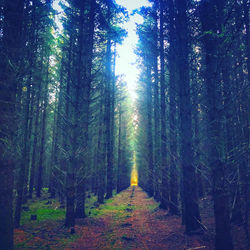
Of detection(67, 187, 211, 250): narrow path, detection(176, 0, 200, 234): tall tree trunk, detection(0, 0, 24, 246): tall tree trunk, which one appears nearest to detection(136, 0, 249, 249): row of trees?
detection(176, 0, 200, 234): tall tree trunk

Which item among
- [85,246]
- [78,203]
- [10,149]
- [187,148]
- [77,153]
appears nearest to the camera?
[10,149]

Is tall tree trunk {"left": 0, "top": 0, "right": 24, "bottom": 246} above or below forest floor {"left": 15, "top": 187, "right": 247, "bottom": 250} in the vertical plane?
above

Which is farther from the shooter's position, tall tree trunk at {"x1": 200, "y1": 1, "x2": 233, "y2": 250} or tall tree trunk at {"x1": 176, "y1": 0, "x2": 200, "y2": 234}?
tall tree trunk at {"x1": 176, "y1": 0, "x2": 200, "y2": 234}

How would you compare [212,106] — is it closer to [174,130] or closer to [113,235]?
[174,130]

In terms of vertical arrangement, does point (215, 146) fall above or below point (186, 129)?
below

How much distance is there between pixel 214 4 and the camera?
4879mm

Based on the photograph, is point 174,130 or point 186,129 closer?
point 186,129

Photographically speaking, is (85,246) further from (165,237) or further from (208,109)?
(208,109)

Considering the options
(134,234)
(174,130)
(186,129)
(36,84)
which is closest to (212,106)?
(186,129)

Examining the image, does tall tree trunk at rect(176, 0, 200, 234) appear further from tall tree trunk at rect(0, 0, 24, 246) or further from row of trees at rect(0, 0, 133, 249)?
tall tree trunk at rect(0, 0, 24, 246)

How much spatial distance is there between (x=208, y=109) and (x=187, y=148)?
186 cm

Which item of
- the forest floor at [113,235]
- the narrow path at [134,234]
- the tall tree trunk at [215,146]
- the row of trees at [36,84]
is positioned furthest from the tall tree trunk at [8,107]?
the tall tree trunk at [215,146]

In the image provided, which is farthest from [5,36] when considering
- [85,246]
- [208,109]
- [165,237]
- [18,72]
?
[165,237]

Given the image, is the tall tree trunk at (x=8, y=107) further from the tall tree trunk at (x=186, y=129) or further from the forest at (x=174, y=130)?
the tall tree trunk at (x=186, y=129)
